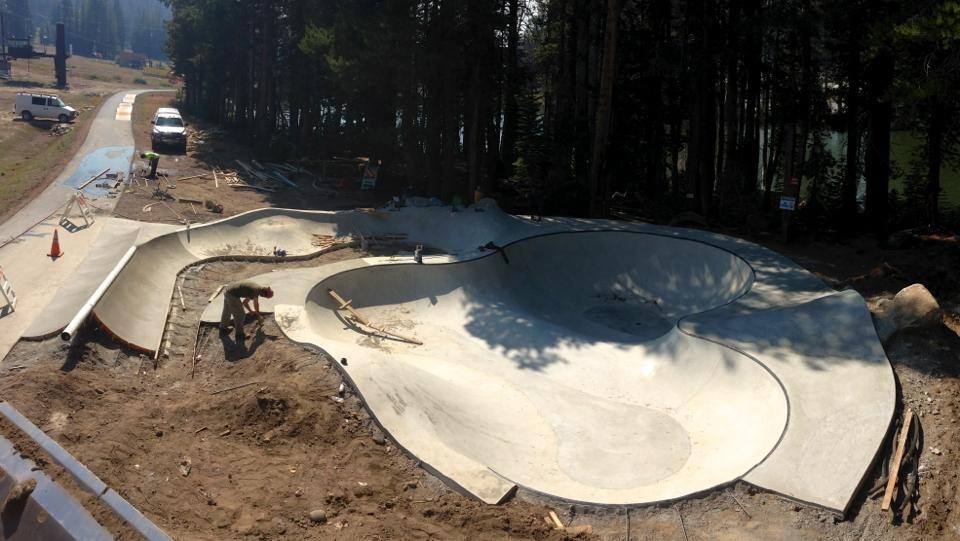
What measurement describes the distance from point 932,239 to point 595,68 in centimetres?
1302

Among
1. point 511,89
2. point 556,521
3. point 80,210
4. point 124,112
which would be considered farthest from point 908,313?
point 124,112

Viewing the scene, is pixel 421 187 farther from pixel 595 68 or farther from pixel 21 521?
pixel 21 521

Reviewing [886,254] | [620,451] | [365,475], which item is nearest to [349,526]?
[365,475]

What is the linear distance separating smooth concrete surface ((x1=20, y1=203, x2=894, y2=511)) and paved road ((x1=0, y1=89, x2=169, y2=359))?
1.49 m

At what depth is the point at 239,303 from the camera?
12.5 metres

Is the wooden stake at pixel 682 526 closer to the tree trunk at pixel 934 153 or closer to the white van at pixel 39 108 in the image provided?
the tree trunk at pixel 934 153

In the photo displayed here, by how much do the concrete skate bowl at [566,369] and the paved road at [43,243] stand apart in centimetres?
490

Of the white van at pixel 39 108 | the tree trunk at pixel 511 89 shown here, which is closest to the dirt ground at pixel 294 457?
the tree trunk at pixel 511 89

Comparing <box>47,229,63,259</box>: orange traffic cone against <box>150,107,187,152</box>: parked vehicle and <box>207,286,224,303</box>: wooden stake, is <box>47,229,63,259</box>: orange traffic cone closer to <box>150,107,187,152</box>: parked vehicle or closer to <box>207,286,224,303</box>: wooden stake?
<box>207,286,224,303</box>: wooden stake

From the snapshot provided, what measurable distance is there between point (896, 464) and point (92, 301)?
12168mm

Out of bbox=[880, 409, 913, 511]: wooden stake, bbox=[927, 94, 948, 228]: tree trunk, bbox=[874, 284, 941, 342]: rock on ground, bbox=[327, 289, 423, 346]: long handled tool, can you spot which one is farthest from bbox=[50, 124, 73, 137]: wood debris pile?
bbox=[880, 409, 913, 511]: wooden stake

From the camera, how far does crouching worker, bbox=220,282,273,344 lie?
12461 millimetres

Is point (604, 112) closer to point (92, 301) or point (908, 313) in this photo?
point (908, 313)

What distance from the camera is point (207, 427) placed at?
9234mm
